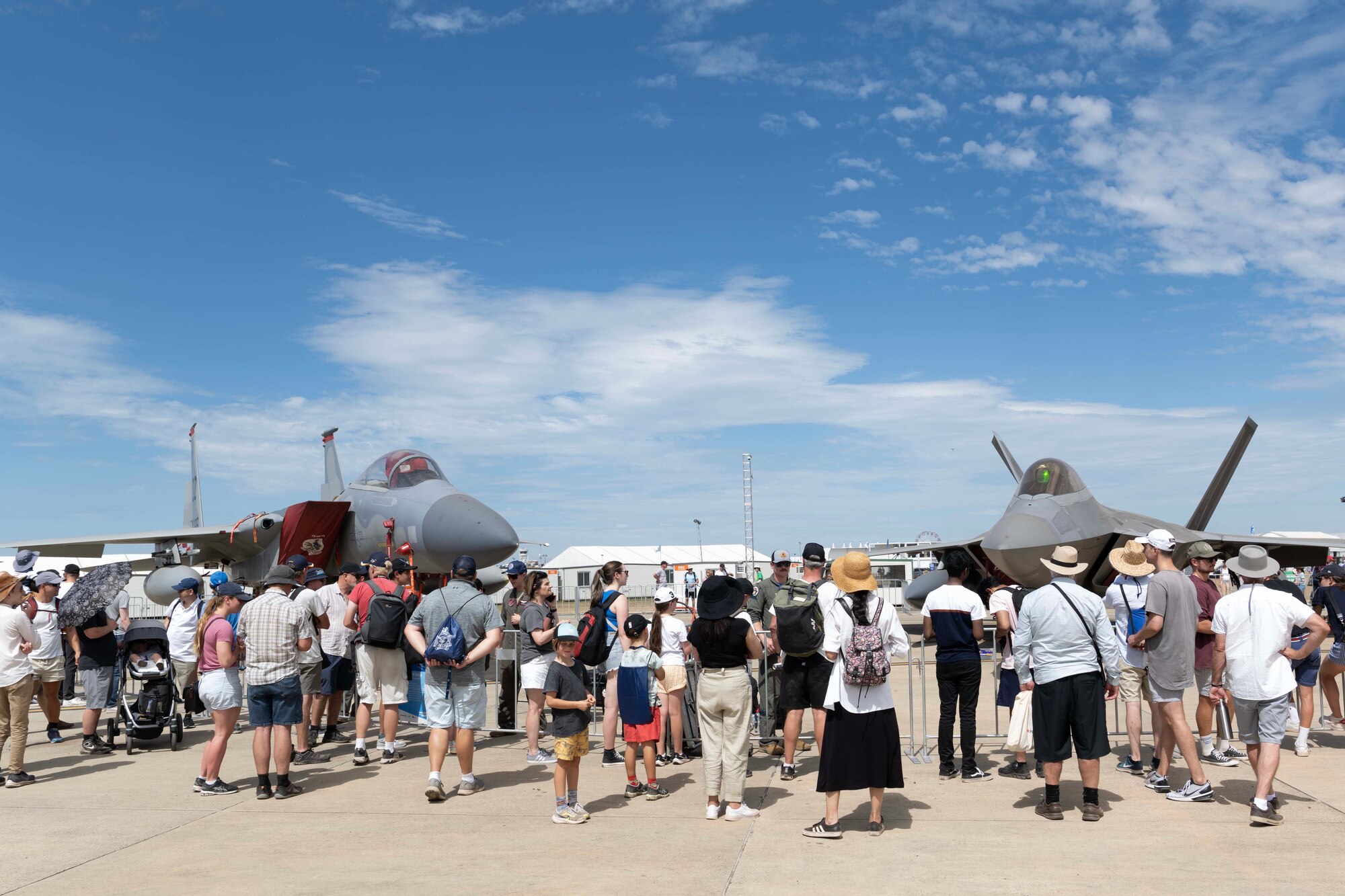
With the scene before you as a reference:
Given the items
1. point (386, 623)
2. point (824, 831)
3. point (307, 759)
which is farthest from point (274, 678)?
point (824, 831)

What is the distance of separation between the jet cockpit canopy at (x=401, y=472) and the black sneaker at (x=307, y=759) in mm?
6601

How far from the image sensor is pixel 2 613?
7.38 m

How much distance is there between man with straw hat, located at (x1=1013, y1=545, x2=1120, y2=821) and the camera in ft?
19.2

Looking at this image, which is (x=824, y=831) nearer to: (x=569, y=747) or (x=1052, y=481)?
(x=569, y=747)

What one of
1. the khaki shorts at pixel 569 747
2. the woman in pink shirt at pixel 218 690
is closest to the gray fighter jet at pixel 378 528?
the woman in pink shirt at pixel 218 690

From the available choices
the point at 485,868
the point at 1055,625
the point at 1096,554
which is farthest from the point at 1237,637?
the point at 1096,554

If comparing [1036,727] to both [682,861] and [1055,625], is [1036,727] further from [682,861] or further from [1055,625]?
[682,861]

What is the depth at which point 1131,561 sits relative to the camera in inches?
270

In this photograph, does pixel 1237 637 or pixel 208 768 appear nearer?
pixel 1237 637

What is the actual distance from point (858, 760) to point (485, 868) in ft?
7.38

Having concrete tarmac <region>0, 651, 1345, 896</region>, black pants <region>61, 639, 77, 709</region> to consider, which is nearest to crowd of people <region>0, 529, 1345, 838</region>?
concrete tarmac <region>0, 651, 1345, 896</region>

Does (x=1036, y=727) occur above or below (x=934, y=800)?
above

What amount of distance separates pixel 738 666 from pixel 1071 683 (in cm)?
215

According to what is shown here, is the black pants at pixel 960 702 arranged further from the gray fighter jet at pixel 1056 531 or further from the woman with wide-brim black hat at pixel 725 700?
the gray fighter jet at pixel 1056 531
